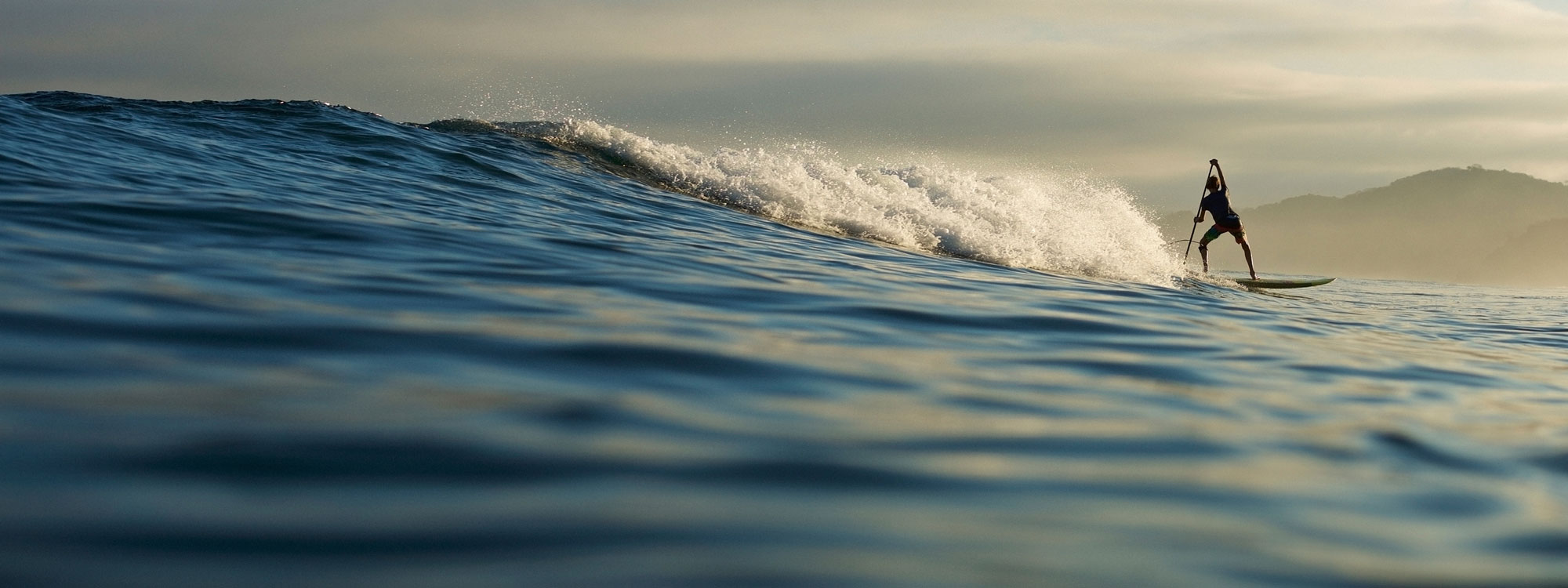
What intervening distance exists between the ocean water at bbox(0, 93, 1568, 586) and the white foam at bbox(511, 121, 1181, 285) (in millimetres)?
4414

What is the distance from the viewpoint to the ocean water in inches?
70.9

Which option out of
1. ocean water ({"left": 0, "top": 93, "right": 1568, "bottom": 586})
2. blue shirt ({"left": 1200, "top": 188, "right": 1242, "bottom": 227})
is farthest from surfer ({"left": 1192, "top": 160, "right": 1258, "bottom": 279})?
ocean water ({"left": 0, "top": 93, "right": 1568, "bottom": 586})

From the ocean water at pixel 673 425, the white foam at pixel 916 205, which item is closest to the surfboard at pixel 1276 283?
the white foam at pixel 916 205

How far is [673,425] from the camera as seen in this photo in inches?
105

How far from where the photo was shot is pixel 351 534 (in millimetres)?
Result: 1753

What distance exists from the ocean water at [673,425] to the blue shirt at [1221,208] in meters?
10.5

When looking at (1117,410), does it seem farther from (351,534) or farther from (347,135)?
(347,135)

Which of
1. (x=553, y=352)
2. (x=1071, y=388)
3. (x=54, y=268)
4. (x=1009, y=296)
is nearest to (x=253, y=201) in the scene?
(x=54, y=268)

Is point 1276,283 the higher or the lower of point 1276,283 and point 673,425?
the higher

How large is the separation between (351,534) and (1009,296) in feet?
18.6

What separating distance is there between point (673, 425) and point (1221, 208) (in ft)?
54.8

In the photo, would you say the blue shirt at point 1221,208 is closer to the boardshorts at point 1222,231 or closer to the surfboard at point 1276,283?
the boardshorts at point 1222,231

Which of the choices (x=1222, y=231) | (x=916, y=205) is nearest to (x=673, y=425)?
(x=916, y=205)

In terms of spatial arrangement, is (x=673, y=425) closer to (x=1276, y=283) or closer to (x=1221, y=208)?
(x=1276, y=283)
